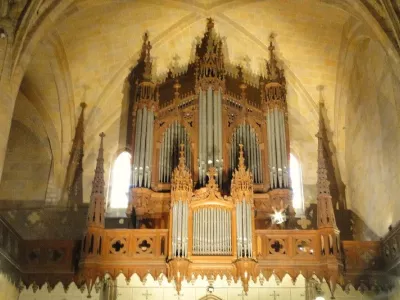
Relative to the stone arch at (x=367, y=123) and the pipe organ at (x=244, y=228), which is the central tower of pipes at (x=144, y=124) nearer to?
the pipe organ at (x=244, y=228)

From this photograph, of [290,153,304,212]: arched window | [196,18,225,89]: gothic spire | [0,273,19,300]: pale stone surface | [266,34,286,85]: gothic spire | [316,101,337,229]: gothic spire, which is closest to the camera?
[0,273,19,300]: pale stone surface

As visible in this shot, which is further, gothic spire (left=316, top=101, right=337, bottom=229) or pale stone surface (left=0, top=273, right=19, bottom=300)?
gothic spire (left=316, top=101, right=337, bottom=229)

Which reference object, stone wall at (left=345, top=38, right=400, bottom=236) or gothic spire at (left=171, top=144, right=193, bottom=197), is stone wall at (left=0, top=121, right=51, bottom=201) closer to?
gothic spire at (left=171, top=144, right=193, bottom=197)

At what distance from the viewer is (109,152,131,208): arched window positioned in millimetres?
18906

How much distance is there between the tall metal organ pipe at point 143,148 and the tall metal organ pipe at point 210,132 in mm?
1431

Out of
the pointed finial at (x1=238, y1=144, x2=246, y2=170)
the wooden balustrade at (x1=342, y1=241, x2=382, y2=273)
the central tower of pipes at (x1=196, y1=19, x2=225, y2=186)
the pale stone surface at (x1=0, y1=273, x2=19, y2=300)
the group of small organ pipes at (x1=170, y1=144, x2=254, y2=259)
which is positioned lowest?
the pale stone surface at (x1=0, y1=273, x2=19, y2=300)

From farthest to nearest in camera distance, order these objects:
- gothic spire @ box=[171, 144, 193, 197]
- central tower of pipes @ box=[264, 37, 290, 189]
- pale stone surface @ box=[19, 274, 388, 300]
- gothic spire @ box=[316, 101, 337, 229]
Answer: central tower of pipes @ box=[264, 37, 290, 189] < pale stone surface @ box=[19, 274, 388, 300] < gothic spire @ box=[171, 144, 193, 197] < gothic spire @ box=[316, 101, 337, 229]

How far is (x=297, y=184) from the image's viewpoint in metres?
19.3

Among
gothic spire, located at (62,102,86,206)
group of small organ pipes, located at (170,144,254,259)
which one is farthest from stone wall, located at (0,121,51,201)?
group of small organ pipes, located at (170,144,254,259)

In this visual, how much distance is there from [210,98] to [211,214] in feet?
14.0

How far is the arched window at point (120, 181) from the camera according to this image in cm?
1891

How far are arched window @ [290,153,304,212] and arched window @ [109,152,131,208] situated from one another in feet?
16.7

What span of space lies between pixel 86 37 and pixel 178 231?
692cm

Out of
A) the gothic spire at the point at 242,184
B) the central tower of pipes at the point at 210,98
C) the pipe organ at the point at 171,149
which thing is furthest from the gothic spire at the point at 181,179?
the pipe organ at the point at 171,149
